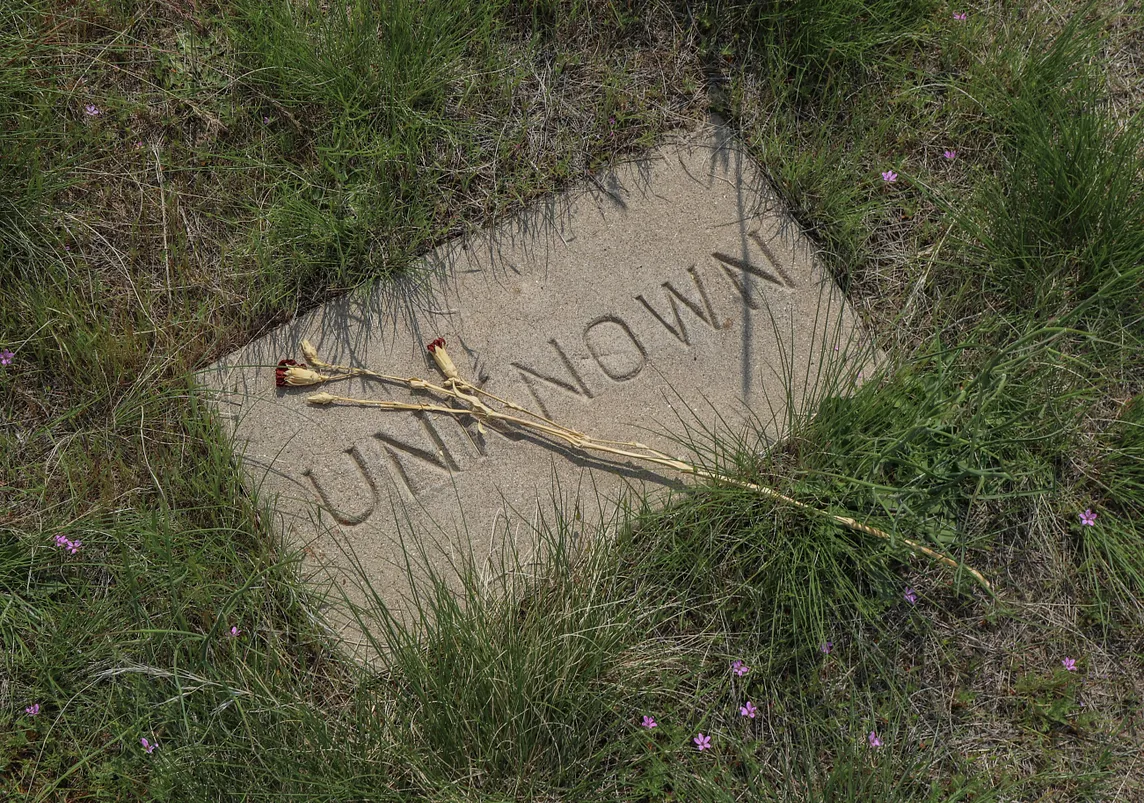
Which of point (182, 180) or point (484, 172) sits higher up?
point (182, 180)

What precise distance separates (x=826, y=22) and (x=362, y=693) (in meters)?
2.15

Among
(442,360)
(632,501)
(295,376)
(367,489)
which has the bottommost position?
(632,501)

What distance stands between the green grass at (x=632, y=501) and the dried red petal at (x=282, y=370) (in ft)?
0.57

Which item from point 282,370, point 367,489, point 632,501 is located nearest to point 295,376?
point 282,370

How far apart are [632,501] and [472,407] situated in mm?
474

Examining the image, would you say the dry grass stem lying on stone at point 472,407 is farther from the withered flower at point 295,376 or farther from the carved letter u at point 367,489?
the carved letter u at point 367,489

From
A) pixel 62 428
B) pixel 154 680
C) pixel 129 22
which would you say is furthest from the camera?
pixel 129 22

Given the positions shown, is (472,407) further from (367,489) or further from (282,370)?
(282,370)

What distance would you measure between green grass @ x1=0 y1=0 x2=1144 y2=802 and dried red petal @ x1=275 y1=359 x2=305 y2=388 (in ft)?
0.57

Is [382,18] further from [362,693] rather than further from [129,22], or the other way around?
[362,693]

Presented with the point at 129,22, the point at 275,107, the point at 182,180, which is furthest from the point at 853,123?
the point at 129,22

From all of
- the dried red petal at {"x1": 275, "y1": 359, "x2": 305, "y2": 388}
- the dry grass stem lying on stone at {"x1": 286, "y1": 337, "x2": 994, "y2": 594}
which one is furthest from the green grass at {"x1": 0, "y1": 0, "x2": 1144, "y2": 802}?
the dried red petal at {"x1": 275, "y1": 359, "x2": 305, "y2": 388}

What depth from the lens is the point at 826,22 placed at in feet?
7.90

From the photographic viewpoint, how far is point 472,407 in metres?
2.21
